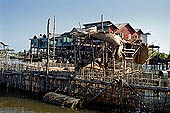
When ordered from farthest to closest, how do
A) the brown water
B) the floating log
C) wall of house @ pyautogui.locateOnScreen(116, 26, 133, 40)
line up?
1. wall of house @ pyautogui.locateOnScreen(116, 26, 133, 40)
2. the floating log
3. the brown water

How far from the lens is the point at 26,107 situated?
883 inches

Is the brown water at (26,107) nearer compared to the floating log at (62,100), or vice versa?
the brown water at (26,107)

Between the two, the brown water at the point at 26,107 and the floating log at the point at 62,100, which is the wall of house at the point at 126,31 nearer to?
the floating log at the point at 62,100

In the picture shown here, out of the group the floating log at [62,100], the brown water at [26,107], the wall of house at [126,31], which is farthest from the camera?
the wall of house at [126,31]

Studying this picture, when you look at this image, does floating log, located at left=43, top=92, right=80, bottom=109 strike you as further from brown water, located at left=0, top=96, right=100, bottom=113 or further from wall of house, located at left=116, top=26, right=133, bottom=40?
wall of house, located at left=116, top=26, right=133, bottom=40

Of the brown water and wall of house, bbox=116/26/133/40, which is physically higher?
wall of house, bbox=116/26/133/40

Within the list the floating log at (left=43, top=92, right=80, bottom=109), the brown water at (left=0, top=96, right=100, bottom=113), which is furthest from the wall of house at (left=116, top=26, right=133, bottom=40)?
the brown water at (left=0, top=96, right=100, bottom=113)

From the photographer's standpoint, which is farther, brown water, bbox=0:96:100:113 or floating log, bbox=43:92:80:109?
floating log, bbox=43:92:80:109

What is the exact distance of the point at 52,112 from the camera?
66.4 ft

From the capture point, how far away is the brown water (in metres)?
20.7

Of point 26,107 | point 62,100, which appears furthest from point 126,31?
point 26,107

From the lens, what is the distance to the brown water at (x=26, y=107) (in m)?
20.7

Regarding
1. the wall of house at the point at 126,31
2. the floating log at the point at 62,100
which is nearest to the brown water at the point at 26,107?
the floating log at the point at 62,100

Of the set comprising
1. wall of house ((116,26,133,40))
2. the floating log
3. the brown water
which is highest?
wall of house ((116,26,133,40))
